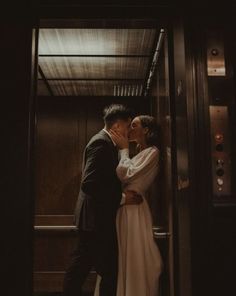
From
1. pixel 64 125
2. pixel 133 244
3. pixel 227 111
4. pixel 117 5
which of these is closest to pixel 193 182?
pixel 227 111

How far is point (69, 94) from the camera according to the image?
14.3 ft

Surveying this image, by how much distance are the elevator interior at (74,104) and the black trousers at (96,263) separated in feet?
1.28

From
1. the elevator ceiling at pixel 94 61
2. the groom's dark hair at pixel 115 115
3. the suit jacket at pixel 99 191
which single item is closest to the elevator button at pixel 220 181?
the suit jacket at pixel 99 191

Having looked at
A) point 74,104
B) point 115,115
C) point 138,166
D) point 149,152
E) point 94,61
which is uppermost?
point 94,61

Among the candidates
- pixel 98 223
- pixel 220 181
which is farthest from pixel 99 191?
pixel 220 181

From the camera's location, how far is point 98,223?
260 centimetres

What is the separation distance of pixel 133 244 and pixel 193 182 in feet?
3.04

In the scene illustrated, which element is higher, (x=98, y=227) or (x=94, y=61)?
(x=94, y=61)

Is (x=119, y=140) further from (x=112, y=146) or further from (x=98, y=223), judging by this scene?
(x=98, y=223)

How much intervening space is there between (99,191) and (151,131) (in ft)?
2.18

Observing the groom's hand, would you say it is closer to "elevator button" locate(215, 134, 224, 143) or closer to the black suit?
the black suit

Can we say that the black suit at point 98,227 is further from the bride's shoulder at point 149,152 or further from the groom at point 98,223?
the bride's shoulder at point 149,152

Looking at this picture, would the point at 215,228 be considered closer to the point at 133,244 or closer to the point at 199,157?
the point at 199,157

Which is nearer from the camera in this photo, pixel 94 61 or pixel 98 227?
pixel 98 227
